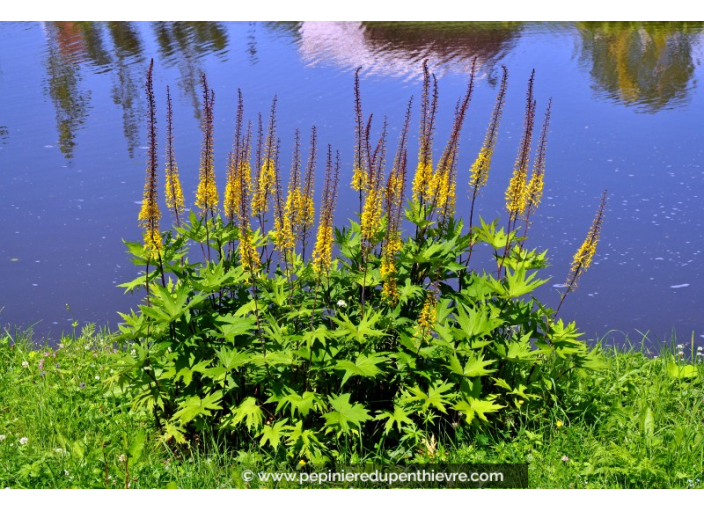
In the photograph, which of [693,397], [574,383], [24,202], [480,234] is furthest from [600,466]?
[24,202]

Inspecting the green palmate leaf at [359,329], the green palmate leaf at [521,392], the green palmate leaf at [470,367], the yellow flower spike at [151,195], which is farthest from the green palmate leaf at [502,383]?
the yellow flower spike at [151,195]

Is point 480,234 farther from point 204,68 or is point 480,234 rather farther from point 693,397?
point 204,68

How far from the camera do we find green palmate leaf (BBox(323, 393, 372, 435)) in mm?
4188

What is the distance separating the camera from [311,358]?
432cm

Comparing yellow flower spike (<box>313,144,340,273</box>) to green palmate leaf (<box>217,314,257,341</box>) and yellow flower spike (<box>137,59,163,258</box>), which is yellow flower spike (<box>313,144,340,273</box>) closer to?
green palmate leaf (<box>217,314,257,341</box>)

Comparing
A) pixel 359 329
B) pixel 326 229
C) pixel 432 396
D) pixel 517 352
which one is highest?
pixel 326 229

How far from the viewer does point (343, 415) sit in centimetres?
423

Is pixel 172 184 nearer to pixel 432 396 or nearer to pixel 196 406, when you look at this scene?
pixel 196 406

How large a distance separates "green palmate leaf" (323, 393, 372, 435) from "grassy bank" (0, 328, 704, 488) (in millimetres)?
423

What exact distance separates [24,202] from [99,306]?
7.77 feet

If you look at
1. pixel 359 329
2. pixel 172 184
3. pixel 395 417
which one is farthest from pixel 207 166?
pixel 395 417

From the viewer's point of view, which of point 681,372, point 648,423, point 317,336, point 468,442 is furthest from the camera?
point 681,372

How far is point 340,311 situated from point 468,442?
1123mm

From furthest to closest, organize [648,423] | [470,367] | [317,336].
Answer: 1. [648,423]
2. [470,367]
3. [317,336]
